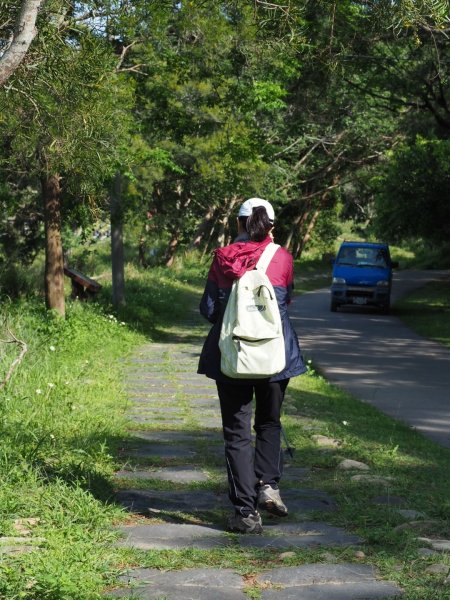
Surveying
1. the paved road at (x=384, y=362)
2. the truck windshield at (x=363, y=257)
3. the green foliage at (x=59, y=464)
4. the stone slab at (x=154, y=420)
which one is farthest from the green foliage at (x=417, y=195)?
the stone slab at (x=154, y=420)

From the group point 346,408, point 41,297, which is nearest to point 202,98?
point 41,297

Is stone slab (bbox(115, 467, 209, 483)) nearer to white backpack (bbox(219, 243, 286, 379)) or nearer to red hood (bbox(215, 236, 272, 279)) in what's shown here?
white backpack (bbox(219, 243, 286, 379))

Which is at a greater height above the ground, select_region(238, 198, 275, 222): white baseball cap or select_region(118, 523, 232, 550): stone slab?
select_region(238, 198, 275, 222): white baseball cap

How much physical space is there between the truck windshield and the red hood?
2477 centimetres

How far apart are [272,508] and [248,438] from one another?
0.42 meters

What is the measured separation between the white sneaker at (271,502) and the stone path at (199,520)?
0.26 feet

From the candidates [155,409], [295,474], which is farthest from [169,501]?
[155,409]

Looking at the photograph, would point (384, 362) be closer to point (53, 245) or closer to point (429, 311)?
point (53, 245)

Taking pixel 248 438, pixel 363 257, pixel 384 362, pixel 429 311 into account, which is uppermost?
pixel 363 257

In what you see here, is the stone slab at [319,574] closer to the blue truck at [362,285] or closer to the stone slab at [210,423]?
the stone slab at [210,423]

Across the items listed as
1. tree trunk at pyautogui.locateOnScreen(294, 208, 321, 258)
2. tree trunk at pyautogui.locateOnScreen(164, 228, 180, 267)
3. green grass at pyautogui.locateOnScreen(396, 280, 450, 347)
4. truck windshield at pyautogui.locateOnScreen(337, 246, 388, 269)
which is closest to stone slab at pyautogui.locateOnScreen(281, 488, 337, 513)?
green grass at pyautogui.locateOnScreen(396, 280, 450, 347)

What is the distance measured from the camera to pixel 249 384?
5.80m

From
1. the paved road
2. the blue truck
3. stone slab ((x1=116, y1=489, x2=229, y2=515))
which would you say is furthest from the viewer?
the blue truck

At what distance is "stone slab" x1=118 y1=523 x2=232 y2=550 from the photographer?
5.27 metres
